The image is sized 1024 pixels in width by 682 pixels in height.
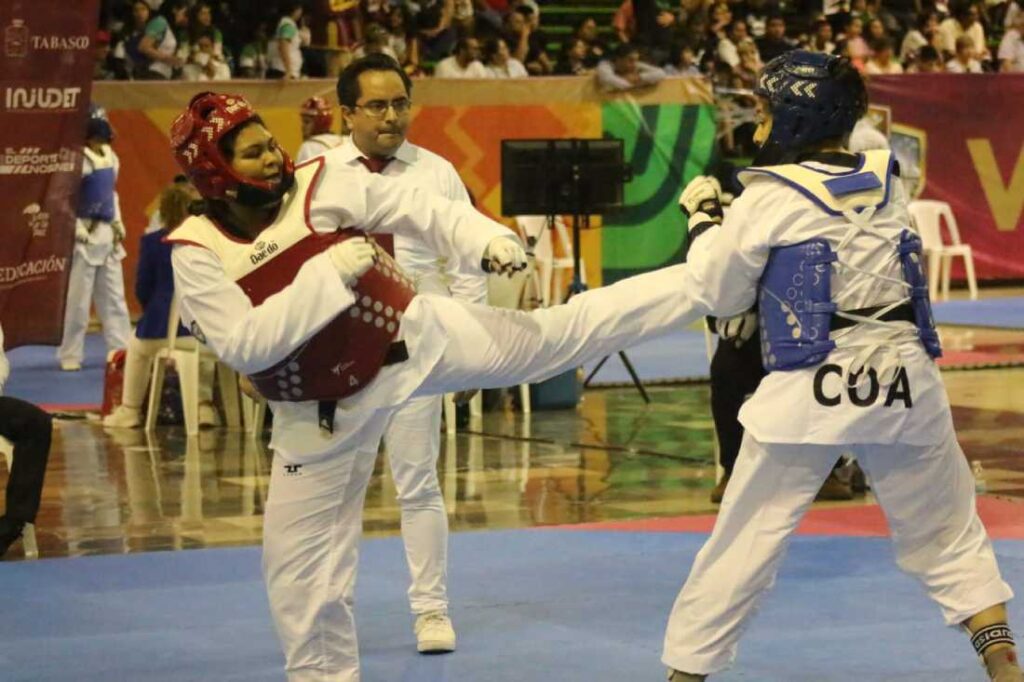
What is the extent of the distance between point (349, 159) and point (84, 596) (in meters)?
2.14

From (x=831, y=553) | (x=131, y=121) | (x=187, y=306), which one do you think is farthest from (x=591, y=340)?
(x=131, y=121)

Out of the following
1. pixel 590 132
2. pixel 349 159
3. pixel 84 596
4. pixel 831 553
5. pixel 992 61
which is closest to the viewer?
pixel 349 159

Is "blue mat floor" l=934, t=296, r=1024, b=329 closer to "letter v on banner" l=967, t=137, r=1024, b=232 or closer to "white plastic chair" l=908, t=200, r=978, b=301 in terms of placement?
"white plastic chair" l=908, t=200, r=978, b=301

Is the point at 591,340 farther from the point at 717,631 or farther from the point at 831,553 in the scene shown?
the point at 831,553

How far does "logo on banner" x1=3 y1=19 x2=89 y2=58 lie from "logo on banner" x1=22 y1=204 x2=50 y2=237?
94 centimetres

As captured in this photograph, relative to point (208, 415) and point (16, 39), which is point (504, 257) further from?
point (208, 415)

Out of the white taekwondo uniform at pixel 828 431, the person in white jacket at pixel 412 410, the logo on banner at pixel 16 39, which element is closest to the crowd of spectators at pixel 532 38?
the logo on banner at pixel 16 39

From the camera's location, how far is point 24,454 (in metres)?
7.82

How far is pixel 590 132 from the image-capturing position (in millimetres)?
18578

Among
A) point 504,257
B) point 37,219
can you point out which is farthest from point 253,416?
point 504,257

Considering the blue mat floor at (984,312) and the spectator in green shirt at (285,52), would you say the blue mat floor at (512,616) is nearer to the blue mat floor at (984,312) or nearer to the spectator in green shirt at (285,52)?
the blue mat floor at (984,312)

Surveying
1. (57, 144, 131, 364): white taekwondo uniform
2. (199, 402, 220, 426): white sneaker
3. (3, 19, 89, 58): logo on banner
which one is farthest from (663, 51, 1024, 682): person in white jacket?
(57, 144, 131, 364): white taekwondo uniform

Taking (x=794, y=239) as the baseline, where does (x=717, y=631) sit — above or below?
below

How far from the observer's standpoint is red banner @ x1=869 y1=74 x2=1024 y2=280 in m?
19.8
